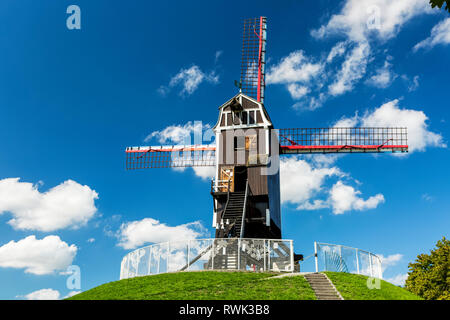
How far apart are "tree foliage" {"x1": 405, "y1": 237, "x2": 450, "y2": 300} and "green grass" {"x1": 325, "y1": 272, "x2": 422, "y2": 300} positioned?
59.9 feet

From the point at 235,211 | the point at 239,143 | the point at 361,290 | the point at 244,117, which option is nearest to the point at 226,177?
the point at 239,143

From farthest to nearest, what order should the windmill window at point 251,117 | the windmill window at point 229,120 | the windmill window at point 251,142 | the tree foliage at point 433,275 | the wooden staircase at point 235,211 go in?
the tree foliage at point 433,275, the windmill window at point 229,120, the windmill window at point 251,117, the windmill window at point 251,142, the wooden staircase at point 235,211

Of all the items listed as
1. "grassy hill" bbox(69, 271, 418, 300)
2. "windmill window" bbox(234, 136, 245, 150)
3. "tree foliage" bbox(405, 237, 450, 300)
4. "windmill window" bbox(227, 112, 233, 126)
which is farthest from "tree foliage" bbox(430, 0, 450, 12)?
"tree foliage" bbox(405, 237, 450, 300)

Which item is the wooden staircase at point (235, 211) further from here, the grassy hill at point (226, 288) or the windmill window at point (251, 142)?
the grassy hill at point (226, 288)

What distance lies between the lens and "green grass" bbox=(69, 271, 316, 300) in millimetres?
16484

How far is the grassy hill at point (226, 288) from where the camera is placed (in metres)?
16.6

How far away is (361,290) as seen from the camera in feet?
58.7

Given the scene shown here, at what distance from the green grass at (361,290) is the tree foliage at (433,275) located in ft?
59.9

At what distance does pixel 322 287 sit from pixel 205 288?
4715mm

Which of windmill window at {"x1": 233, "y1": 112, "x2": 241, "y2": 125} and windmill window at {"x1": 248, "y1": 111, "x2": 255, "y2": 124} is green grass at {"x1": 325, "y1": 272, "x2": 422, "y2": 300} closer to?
windmill window at {"x1": 248, "y1": 111, "x2": 255, "y2": 124}

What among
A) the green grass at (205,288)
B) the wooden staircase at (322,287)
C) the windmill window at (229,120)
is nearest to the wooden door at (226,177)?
the windmill window at (229,120)

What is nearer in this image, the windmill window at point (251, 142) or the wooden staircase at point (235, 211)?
the wooden staircase at point (235, 211)

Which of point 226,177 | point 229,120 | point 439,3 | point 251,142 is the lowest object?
point 439,3

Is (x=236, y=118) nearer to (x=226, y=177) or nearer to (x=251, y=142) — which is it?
(x=251, y=142)
